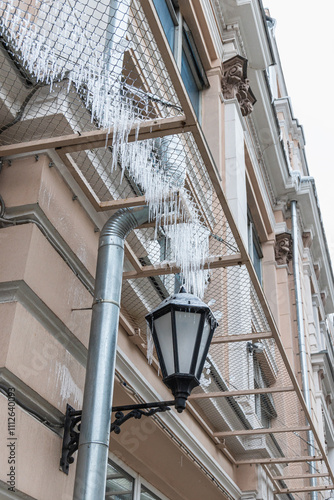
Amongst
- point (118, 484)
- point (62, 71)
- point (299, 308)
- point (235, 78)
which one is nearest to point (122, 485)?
point (118, 484)

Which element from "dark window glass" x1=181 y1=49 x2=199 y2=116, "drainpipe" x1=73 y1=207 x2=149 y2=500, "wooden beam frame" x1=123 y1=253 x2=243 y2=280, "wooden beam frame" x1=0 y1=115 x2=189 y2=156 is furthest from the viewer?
"dark window glass" x1=181 y1=49 x2=199 y2=116

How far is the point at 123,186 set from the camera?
5.79 metres

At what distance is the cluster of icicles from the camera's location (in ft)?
13.6

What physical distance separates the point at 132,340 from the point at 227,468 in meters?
3.99

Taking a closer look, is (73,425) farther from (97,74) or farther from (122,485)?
(122,485)

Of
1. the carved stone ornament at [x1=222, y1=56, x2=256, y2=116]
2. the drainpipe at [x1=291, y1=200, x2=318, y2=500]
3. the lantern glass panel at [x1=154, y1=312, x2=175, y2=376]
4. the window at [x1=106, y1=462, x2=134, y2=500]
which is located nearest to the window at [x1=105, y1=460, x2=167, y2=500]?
the window at [x1=106, y1=462, x2=134, y2=500]

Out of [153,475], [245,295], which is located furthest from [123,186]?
[153,475]

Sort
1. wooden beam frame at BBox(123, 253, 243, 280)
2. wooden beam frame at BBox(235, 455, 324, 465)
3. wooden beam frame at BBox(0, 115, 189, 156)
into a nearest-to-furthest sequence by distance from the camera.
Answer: wooden beam frame at BBox(0, 115, 189, 156)
wooden beam frame at BBox(123, 253, 243, 280)
wooden beam frame at BBox(235, 455, 324, 465)

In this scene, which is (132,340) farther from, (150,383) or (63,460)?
(63,460)

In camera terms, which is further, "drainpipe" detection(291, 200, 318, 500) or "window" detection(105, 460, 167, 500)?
"drainpipe" detection(291, 200, 318, 500)

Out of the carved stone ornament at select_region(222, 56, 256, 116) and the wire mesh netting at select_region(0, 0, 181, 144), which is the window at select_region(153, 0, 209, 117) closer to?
the carved stone ornament at select_region(222, 56, 256, 116)

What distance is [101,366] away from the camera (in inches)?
162

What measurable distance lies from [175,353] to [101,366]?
56 centimetres

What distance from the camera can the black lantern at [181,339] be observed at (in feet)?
14.4
